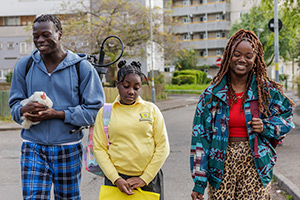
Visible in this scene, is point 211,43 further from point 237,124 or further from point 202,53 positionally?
point 237,124

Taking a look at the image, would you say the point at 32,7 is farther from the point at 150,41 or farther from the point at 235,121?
the point at 235,121

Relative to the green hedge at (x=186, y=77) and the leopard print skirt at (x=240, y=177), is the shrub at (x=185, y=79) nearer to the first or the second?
the green hedge at (x=186, y=77)

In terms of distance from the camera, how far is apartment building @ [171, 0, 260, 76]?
67000mm

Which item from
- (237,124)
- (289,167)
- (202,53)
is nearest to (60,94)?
(237,124)

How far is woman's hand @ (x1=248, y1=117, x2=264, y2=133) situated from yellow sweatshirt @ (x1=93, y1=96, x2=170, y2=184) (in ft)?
2.13

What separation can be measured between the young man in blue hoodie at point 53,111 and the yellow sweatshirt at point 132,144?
0.90ft

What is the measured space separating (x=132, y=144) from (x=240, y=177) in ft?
2.69

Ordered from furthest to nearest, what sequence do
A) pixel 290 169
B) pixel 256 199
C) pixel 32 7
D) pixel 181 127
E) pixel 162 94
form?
pixel 32 7 → pixel 162 94 → pixel 181 127 → pixel 290 169 → pixel 256 199

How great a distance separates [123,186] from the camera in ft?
9.95

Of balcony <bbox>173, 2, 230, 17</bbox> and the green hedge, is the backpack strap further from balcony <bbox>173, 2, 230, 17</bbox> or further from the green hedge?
balcony <bbox>173, 2, 230, 17</bbox>

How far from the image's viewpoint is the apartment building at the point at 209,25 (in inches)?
2638

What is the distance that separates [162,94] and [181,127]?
2298cm

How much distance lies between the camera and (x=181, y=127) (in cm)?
1551

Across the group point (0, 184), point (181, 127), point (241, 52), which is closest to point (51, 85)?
point (241, 52)
